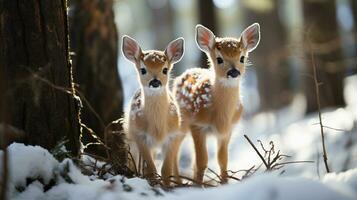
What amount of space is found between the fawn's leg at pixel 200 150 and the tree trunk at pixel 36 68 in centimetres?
249

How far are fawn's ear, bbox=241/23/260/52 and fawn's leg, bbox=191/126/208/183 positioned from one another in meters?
1.16

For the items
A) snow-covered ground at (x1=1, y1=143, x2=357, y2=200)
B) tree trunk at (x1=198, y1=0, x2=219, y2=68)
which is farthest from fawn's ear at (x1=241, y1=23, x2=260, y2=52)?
tree trunk at (x1=198, y1=0, x2=219, y2=68)

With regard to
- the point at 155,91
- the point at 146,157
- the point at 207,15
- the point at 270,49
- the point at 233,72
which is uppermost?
the point at 207,15

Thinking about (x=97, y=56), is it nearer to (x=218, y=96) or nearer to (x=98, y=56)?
(x=98, y=56)

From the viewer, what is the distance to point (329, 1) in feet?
46.5

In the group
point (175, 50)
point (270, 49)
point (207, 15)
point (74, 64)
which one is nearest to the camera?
point (175, 50)

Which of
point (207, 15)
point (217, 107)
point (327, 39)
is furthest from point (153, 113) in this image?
point (327, 39)

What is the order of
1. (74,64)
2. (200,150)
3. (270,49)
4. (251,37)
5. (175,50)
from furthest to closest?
(270,49)
(74,64)
(251,37)
(200,150)
(175,50)

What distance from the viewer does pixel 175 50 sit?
23.7 ft

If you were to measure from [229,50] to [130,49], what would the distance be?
1.15 meters

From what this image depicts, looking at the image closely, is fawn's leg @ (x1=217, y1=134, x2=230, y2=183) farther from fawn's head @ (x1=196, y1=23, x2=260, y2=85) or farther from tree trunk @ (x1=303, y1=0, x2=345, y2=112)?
tree trunk @ (x1=303, y1=0, x2=345, y2=112)

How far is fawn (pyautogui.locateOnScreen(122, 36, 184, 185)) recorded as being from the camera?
22.4 feet

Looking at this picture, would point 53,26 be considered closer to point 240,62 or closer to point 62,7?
point 62,7

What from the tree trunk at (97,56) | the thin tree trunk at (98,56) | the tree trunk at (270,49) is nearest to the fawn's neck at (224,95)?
the thin tree trunk at (98,56)
